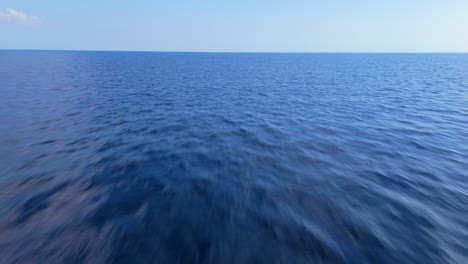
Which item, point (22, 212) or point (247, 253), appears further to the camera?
point (22, 212)

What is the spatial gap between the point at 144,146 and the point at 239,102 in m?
13.4

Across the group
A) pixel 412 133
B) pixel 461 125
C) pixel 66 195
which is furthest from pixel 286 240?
pixel 461 125

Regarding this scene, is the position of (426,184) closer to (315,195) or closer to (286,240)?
(315,195)

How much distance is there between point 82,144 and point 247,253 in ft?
40.0

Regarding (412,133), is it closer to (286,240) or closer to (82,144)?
(286,240)

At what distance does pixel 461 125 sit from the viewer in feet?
49.0

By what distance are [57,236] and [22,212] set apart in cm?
233

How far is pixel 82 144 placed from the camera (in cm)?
1191

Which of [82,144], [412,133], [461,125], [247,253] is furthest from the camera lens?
[461,125]

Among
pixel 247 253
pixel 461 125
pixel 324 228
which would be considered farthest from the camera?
pixel 461 125

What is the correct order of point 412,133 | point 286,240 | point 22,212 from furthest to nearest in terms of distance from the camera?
1. point 412,133
2. point 22,212
3. point 286,240

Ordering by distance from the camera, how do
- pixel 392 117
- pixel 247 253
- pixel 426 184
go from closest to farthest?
pixel 247 253 < pixel 426 184 < pixel 392 117

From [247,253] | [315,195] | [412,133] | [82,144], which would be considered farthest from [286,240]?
[412,133]

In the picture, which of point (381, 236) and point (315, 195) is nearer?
point (381, 236)
